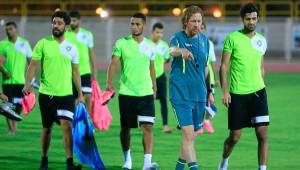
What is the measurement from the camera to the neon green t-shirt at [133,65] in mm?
13508

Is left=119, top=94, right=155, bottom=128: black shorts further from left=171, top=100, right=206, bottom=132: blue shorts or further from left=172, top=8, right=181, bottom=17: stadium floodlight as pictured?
left=172, top=8, right=181, bottom=17: stadium floodlight

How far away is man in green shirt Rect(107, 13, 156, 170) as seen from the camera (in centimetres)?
1341

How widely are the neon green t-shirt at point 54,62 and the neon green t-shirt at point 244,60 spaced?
220cm

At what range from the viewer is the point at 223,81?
12180 mm

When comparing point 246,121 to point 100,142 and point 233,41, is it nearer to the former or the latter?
point 233,41

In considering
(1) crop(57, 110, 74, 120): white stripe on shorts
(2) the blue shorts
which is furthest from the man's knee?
(1) crop(57, 110, 74, 120): white stripe on shorts

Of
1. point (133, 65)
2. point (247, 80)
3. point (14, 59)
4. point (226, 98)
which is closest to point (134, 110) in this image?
point (133, 65)

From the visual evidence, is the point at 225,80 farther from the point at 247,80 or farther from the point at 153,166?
the point at 153,166

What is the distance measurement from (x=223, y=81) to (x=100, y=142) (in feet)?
16.3

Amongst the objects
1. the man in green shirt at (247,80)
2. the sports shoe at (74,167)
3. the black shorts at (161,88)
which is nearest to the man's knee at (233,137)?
the man in green shirt at (247,80)

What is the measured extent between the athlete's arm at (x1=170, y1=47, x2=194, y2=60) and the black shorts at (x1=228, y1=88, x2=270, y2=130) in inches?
47.2

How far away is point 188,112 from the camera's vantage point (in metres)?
11.8

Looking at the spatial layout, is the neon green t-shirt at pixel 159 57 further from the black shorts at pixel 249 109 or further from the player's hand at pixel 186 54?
the player's hand at pixel 186 54

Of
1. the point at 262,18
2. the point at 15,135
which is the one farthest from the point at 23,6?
the point at 15,135
